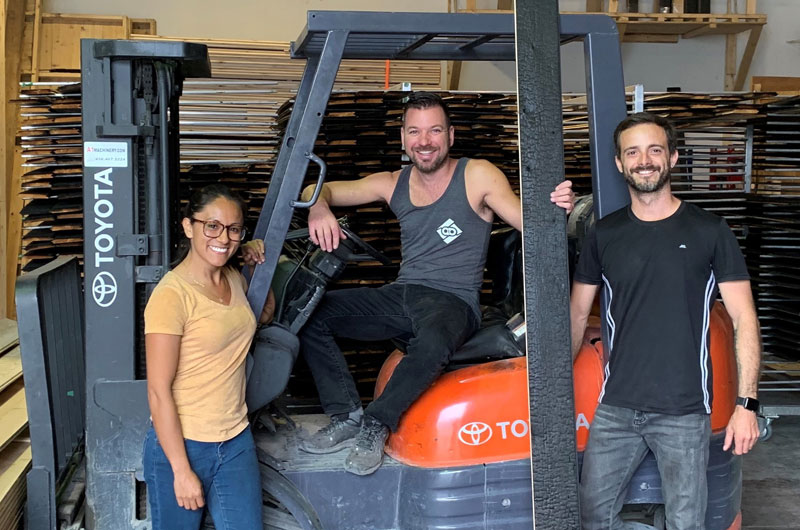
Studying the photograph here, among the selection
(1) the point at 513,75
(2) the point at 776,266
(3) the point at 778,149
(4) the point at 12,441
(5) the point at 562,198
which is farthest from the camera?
(1) the point at 513,75

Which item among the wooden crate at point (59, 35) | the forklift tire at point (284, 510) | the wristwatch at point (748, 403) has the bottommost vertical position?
the forklift tire at point (284, 510)

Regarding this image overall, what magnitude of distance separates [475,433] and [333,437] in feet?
2.06

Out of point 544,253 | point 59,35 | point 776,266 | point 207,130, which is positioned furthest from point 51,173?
point 776,266

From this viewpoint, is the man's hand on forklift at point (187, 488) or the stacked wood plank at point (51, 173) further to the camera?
the stacked wood plank at point (51, 173)

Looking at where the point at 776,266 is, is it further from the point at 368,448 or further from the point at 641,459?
the point at 368,448

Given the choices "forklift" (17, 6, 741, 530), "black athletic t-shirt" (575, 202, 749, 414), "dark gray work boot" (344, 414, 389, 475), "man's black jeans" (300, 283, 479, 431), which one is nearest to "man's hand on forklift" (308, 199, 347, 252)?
"forklift" (17, 6, 741, 530)

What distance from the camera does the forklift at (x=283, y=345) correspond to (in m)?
3.22

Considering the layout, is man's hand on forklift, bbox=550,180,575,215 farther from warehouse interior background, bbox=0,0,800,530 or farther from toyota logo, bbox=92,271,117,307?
warehouse interior background, bbox=0,0,800,530

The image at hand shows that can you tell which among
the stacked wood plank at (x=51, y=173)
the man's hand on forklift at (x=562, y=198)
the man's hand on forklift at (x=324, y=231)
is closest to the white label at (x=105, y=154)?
the man's hand on forklift at (x=324, y=231)

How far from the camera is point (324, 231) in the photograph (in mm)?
3477

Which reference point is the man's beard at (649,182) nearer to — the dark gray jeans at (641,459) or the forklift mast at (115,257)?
the dark gray jeans at (641,459)

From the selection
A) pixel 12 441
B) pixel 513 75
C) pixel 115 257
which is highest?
pixel 513 75

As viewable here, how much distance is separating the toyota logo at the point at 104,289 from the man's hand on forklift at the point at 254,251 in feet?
1.69

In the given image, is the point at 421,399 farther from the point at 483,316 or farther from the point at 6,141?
the point at 6,141
